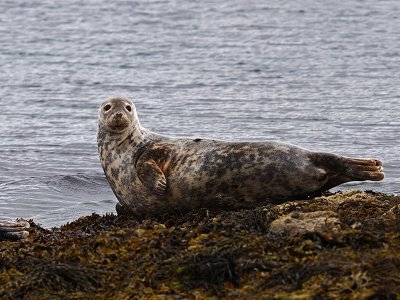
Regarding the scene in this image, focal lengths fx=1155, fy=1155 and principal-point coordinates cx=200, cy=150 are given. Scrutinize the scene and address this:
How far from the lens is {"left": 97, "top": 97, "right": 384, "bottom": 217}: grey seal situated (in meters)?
9.00

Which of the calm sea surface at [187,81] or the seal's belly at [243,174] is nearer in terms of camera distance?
the seal's belly at [243,174]

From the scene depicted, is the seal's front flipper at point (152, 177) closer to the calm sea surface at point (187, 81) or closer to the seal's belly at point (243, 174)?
the seal's belly at point (243, 174)

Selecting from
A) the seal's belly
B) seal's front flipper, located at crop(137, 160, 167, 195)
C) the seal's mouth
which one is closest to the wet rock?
the seal's belly

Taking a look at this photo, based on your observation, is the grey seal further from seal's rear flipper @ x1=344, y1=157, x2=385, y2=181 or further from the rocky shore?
the rocky shore

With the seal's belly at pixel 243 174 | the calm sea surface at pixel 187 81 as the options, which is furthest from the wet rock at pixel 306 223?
the calm sea surface at pixel 187 81

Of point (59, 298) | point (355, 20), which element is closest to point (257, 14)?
point (355, 20)

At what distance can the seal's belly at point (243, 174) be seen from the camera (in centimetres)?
899

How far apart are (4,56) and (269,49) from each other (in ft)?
19.4

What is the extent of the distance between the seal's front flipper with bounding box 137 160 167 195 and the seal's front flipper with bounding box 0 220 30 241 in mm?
1018

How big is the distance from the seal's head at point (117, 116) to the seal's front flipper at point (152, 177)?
583mm

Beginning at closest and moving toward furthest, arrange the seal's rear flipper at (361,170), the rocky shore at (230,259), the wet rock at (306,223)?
the rocky shore at (230,259) < the wet rock at (306,223) < the seal's rear flipper at (361,170)

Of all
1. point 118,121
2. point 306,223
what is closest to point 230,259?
point 306,223

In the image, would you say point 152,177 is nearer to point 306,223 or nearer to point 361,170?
point 361,170

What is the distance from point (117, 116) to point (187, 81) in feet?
38.5
